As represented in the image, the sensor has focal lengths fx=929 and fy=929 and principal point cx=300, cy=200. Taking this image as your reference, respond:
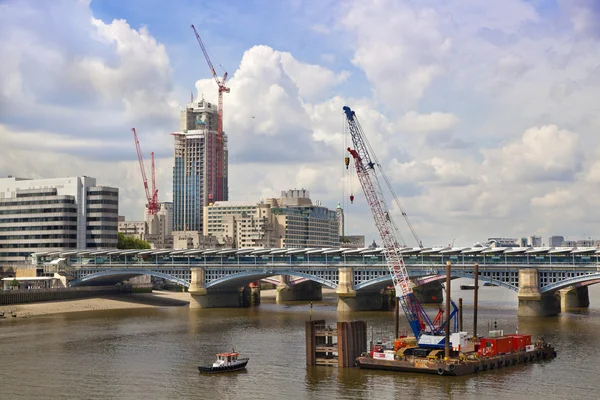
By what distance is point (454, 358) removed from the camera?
299 ft

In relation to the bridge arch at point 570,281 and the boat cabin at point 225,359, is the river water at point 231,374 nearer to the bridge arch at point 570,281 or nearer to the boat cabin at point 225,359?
the boat cabin at point 225,359

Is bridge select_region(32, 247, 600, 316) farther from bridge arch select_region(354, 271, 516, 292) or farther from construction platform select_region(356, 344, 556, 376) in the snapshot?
construction platform select_region(356, 344, 556, 376)

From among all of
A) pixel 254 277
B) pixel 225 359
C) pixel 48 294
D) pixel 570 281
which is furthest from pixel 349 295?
pixel 225 359

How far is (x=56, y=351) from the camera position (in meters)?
111

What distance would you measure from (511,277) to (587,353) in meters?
50.8

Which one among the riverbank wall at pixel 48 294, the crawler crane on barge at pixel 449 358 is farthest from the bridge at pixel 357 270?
the crawler crane on barge at pixel 449 358

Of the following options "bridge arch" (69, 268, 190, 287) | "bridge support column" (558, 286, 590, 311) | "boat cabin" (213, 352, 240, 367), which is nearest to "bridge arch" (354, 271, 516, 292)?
"bridge support column" (558, 286, 590, 311)

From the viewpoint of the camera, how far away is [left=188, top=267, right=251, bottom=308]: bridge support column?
180 metres

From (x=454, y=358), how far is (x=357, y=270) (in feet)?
250

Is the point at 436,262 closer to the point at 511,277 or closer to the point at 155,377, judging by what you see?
the point at 511,277

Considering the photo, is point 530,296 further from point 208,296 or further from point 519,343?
→ point 208,296

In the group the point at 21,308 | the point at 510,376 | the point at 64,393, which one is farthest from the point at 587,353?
the point at 21,308

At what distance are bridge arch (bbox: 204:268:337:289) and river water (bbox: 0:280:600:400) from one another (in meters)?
19.0

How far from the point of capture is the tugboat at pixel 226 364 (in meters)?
92.6
